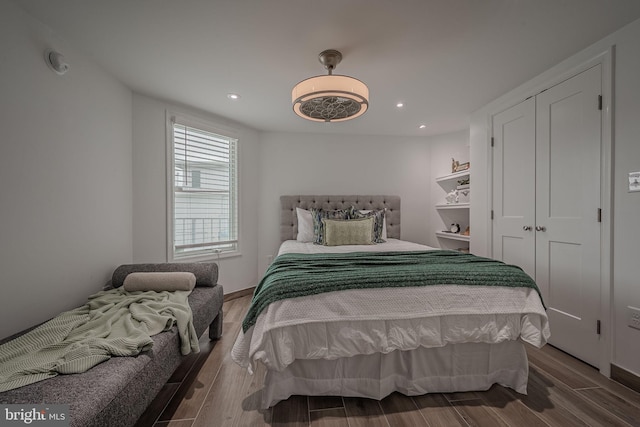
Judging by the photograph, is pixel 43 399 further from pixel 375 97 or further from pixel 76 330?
pixel 375 97

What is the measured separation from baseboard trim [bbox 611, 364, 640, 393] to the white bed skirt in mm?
740

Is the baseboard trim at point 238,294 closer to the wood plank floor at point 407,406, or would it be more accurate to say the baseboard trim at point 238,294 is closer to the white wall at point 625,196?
the wood plank floor at point 407,406

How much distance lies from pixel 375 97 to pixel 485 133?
1.33 metres

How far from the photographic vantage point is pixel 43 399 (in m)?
0.90

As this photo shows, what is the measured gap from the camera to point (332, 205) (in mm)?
3793

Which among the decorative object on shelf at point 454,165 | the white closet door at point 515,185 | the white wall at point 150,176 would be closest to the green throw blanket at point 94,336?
the white wall at point 150,176

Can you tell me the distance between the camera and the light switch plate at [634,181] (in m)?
1.64

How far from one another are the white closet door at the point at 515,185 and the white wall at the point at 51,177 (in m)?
3.73

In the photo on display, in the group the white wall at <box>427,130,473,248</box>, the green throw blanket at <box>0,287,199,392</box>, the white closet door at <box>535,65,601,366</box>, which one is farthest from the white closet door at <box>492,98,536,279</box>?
the green throw blanket at <box>0,287,199,392</box>

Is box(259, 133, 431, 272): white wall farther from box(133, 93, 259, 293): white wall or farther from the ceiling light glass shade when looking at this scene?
the ceiling light glass shade

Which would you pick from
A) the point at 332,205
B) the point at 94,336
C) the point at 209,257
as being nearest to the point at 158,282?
the point at 94,336

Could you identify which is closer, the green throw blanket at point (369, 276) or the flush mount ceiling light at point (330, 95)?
the green throw blanket at point (369, 276)

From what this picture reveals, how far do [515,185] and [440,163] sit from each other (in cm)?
154

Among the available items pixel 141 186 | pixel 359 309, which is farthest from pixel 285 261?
pixel 141 186
